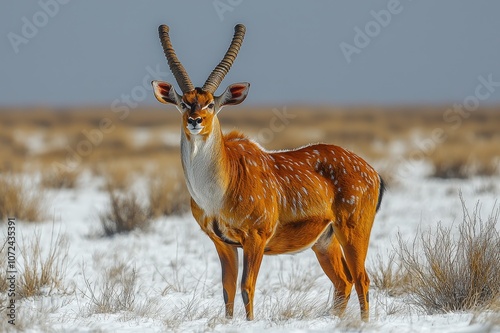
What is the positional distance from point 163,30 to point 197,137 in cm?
119

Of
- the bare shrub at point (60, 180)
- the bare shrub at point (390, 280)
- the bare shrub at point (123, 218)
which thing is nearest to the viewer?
the bare shrub at point (390, 280)

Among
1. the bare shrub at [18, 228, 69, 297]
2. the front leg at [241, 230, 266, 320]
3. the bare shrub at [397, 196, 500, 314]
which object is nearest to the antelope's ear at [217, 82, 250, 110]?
the front leg at [241, 230, 266, 320]

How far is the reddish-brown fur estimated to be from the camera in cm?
630

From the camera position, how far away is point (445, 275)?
698 centimetres

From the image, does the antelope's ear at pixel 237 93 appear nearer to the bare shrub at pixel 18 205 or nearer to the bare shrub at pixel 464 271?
the bare shrub at pixel 464 271

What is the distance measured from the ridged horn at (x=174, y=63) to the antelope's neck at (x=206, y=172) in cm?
42

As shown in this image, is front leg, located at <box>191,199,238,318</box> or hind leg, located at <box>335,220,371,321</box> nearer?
front leg, located at <box>191,199,238,318</box>

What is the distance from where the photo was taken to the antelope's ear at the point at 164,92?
6430 millimetres

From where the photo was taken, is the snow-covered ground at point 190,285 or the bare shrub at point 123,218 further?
the bare shrub at point 123,218

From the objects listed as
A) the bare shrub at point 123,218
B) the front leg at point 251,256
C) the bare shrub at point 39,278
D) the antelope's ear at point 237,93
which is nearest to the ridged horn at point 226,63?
the antelope's ear at point 237,93

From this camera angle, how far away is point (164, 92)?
6539 mm

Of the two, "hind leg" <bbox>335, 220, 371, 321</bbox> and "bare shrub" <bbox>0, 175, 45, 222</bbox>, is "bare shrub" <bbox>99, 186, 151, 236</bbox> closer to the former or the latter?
"bare shrub" <bbox>0, 175, 45, 222</bbox>

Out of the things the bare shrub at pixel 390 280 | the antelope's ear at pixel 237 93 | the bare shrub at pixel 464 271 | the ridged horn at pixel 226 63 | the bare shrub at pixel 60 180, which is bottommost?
the bare shrub at pixel 390 280

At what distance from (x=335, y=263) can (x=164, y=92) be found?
2280mm
